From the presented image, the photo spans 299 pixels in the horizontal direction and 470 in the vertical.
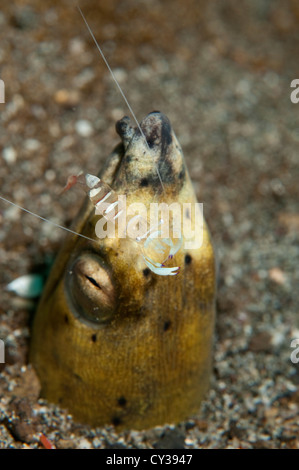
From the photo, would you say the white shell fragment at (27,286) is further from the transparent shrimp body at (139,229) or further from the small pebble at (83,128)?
the small pebble at (83,128)

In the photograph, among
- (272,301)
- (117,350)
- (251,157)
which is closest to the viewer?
(117,350)

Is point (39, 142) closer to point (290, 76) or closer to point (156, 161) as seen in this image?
point (156, 161)

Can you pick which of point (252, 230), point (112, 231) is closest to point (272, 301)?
point (252, 230)

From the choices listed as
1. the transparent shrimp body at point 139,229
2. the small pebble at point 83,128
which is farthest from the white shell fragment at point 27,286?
the small pebble at point 83,128

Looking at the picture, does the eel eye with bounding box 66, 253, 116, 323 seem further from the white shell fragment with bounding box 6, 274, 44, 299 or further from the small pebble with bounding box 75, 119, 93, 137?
the small pebble with bounding box 75, 119, 93, 137

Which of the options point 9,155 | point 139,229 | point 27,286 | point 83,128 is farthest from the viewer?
point 83,128

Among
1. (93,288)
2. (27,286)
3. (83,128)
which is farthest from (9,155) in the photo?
(93,288)

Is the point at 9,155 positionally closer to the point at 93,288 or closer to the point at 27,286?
the point at 27,286
